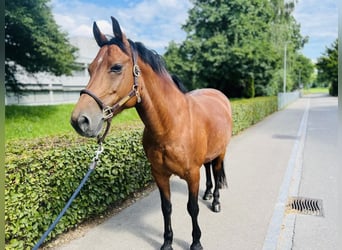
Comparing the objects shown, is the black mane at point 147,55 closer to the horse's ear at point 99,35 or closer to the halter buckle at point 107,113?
the horse's ear at point 99,35

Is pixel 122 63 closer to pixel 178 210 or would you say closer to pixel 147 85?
pixel 147 85

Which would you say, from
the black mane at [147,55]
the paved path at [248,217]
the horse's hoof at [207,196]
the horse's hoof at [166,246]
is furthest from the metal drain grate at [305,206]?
the black mane at [147,55]

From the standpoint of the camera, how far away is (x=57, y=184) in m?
2.86

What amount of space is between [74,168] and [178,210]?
1.55 metres

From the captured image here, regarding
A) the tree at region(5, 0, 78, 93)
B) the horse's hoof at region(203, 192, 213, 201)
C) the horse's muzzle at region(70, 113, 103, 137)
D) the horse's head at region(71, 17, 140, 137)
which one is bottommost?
the horse's hoof at region(203, 192, 213, 201)

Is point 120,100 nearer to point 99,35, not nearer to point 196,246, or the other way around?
point 99,35

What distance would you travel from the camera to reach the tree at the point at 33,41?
10523 mm

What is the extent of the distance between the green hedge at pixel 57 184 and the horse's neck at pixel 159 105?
1237mm

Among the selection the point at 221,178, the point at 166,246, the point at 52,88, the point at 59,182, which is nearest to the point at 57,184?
the point at 59,182

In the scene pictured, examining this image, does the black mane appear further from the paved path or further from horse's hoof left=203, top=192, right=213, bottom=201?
horse's hoof left=203, top=192, right=213, bottom=201

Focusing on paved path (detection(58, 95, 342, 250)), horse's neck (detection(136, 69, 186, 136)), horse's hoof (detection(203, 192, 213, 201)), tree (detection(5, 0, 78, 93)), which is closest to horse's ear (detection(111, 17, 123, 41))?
horse's neck (detection(136, 69, 186, 136))

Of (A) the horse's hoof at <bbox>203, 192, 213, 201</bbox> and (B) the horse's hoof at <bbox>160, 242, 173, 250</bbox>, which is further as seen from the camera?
(A) the horse's hoof at <bbox>203, 192, 213, 201</bbox>

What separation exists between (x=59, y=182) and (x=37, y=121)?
9.30 metres

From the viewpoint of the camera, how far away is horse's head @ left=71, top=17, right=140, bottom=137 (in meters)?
1.67
